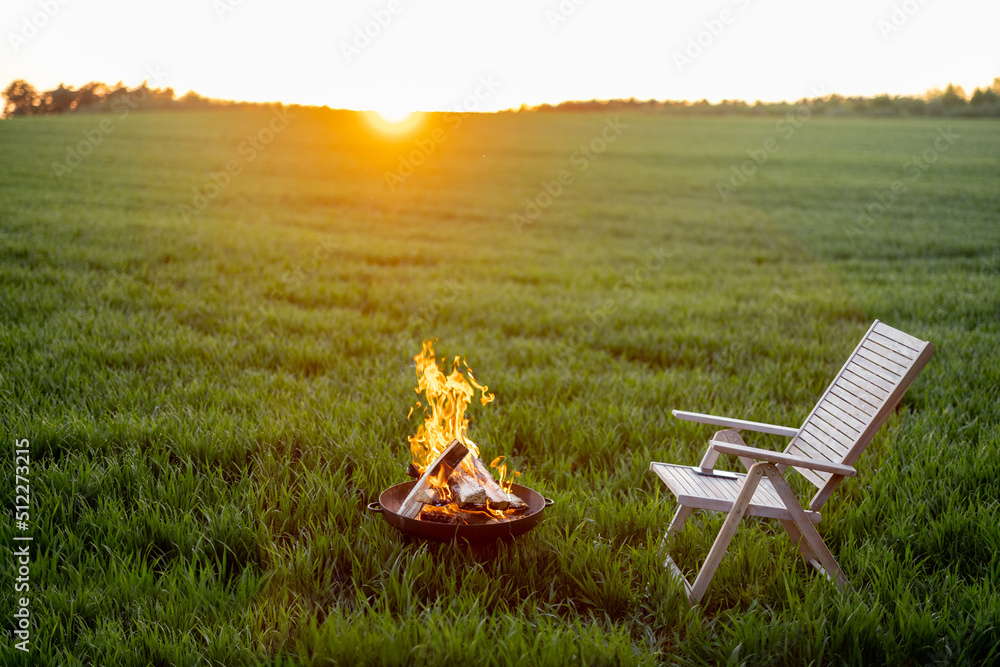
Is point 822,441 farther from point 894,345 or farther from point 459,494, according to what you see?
point 459,494

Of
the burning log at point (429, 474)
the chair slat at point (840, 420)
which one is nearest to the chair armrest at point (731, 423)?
the chair slat at point (840, 420)

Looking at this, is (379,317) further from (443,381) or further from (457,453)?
(457,453)

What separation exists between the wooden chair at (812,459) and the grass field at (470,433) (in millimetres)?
209

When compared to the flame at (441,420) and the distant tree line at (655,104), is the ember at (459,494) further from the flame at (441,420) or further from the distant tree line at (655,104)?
the distant tree line at (655,104)

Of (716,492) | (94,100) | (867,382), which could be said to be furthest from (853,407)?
(94,100)

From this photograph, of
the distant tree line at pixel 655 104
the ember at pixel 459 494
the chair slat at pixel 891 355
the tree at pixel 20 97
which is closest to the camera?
the ember at pixel 459 494

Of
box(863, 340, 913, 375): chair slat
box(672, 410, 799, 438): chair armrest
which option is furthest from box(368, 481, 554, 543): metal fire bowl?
box(863, 340, 913, 375): chair slat

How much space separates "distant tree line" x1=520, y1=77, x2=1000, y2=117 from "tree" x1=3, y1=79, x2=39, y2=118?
3999 cm

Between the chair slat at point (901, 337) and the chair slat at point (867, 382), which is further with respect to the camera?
the chair slat at point (867, 382)

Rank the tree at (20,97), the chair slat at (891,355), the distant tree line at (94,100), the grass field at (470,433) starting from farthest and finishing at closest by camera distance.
→ 1. the distant tree line at (94,100)
2. the tree at (20,97)
3. the chair slat at (891,355)
4. the grass field at (470,433)

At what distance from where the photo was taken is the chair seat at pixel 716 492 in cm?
338

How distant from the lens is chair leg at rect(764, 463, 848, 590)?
3.32 meters

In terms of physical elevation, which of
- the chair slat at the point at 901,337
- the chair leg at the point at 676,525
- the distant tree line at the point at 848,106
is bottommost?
the chair leg at the point at 676,525

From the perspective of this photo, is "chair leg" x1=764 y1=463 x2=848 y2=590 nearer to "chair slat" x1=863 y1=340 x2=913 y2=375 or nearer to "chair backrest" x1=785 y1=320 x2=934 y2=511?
"chair backrest" x1=785 y1=320 x2=934 y2=511
